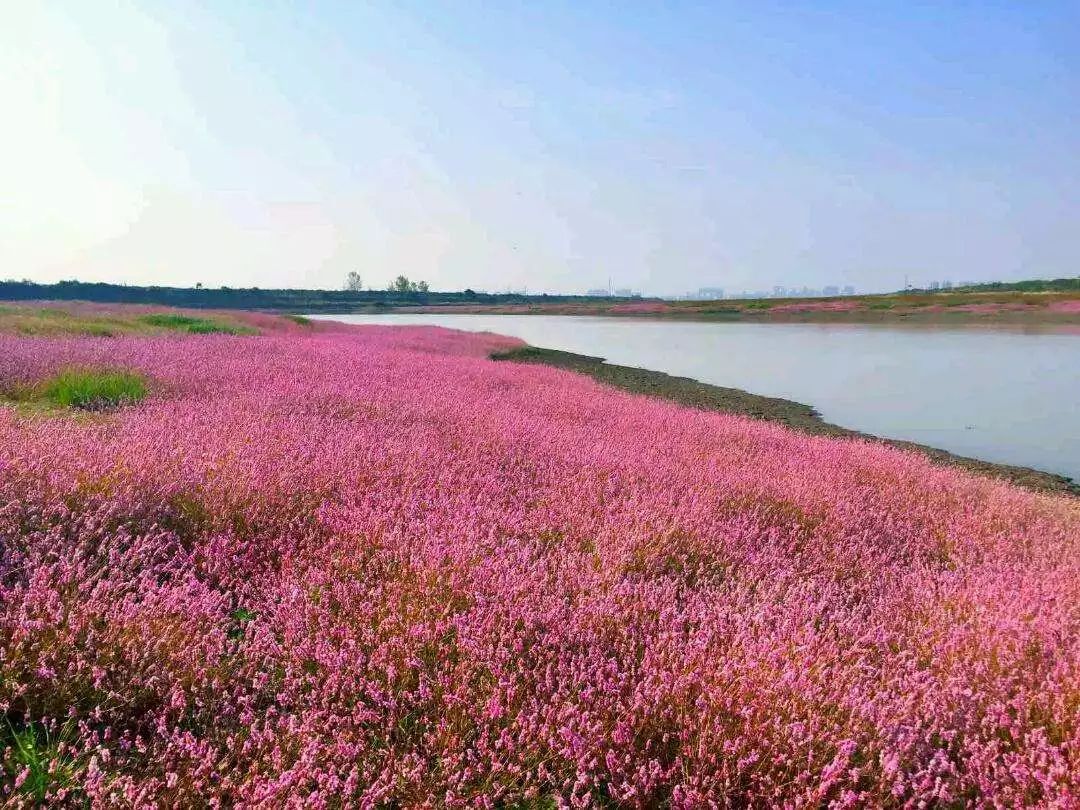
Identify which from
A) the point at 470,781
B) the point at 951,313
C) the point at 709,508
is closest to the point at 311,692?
the point at 470,781

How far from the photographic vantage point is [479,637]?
2.82 meters

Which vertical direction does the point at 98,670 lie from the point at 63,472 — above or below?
below

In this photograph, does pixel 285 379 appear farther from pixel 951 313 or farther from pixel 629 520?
pixel 951 313

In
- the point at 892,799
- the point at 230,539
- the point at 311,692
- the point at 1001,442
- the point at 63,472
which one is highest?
the point at 63,472

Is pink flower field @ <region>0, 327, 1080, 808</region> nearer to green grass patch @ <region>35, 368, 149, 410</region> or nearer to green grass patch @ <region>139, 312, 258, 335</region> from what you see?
green grass patch @ <region>35, 368, 149, 410</region>

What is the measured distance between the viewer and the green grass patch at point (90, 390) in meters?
6.62

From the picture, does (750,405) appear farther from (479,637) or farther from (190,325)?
(190,325)

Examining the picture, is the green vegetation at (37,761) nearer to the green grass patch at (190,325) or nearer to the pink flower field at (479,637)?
the pink flower field at (479,637)

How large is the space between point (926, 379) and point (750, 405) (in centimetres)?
1012

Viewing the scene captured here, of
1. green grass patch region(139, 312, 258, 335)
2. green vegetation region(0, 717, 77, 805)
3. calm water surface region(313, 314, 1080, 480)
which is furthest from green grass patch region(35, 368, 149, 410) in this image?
calm water surface region(313, 314, 1080, 480)

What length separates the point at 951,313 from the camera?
250 ft

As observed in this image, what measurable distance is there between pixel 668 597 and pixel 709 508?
1.81m

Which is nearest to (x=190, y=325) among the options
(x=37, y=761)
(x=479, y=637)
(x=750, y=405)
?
(x=750, y=405)

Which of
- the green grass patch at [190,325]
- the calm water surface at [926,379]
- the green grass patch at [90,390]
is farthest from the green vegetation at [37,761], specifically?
the green grass patch at [190,325]
